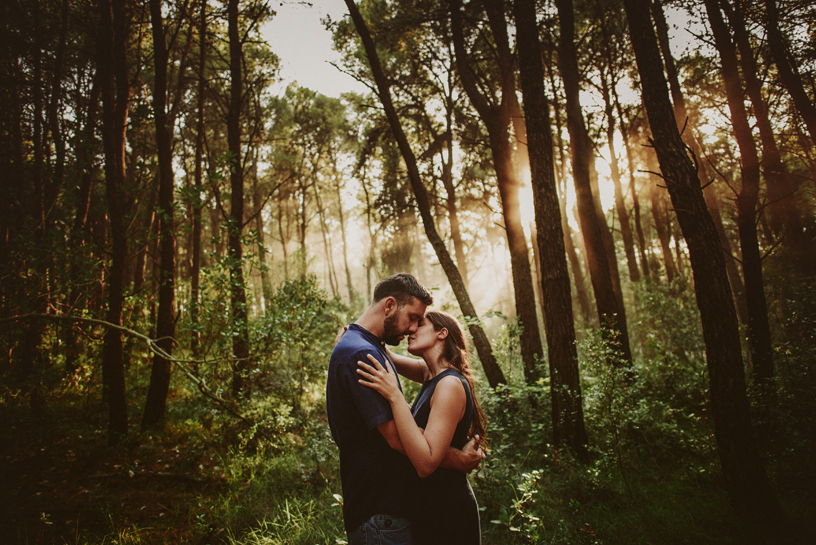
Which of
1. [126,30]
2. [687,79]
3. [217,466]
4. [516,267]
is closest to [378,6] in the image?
[126,30]

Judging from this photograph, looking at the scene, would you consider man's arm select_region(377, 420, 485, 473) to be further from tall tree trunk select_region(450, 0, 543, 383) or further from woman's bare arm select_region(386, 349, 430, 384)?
tall tree trunk select_region(450, 0, 543, 383)

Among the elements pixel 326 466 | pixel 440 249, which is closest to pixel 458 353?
pixel 326 466

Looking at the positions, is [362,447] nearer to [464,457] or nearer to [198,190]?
[464,457]

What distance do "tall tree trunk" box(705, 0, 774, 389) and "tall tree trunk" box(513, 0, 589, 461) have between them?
7.90 feet

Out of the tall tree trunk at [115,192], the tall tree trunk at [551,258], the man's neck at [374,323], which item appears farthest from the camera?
the tall tree trunk at [115,192]

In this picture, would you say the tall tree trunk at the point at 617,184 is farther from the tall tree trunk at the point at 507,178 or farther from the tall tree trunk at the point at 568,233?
the tall tree trunk at the point at 507,178

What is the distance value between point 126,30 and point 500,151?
297 inches

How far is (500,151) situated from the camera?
8.34 m

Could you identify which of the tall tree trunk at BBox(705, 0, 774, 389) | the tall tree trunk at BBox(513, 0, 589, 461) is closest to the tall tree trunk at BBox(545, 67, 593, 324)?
the tall tree trunk at BBox(705, 0, 774, 389)

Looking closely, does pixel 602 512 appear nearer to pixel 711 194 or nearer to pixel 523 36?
Result: pixel 523 36

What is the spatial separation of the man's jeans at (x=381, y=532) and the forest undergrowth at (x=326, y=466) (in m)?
1.29

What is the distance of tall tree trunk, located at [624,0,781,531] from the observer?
371 centimetres

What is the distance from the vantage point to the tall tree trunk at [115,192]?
19.6ft

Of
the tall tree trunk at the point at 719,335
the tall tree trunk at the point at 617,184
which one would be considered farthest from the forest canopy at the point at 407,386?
the tall tree trunk at the point at 617,184
